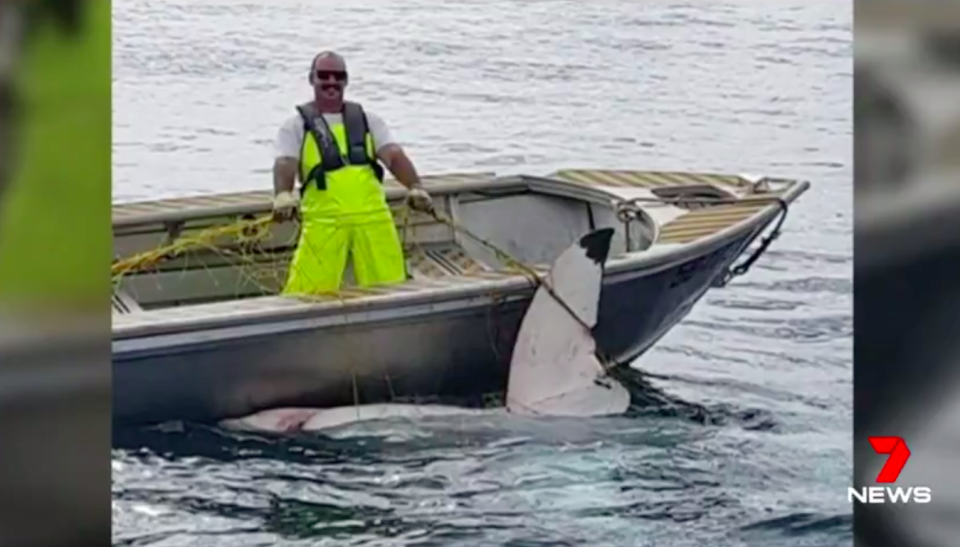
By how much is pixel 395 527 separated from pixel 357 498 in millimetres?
105

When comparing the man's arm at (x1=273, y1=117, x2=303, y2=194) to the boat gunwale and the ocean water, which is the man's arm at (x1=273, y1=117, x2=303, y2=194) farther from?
the boat gunwale

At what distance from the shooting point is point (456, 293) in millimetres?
2896

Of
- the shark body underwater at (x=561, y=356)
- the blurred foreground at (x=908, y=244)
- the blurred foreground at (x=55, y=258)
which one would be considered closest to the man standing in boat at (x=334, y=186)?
Answer: the shark body underwater at (x=561, y=356)

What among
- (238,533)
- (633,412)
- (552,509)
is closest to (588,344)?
(633,412)

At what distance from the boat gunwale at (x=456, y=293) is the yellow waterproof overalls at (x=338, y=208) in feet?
0.16

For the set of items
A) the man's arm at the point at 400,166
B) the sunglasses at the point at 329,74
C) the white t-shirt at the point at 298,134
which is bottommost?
the man's arm at the point at 400,166

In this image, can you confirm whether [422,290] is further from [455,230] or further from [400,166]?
[400,166]

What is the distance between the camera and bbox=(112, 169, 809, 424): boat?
2855 mm

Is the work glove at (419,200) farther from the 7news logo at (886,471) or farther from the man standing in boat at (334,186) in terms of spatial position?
the 7news logo at (886,471)

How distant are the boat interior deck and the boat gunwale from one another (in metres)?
0.01

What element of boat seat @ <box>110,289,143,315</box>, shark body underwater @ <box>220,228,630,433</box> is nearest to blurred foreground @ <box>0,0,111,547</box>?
boat seat @ <box>110,289,143,315</box>

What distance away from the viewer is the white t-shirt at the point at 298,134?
2.92 meters

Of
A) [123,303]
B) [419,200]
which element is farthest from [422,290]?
[123,303]

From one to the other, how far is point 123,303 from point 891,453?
1.76m
